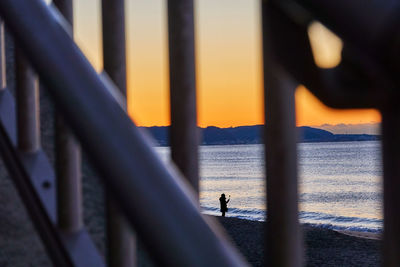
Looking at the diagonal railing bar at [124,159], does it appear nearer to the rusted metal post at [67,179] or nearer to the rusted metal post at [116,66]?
the rusted metal post at [116,66]

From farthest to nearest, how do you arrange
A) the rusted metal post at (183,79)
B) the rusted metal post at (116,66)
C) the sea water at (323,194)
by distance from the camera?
the sea water at (323,194), the rusted metal post at (116,66), the rusted metal post at (183,79)

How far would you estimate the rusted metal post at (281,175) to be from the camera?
0.67 meters

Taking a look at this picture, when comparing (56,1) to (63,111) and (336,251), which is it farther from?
(336,251)

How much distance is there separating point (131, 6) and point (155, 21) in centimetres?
22

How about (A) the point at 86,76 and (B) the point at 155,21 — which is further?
(B) the point at 155,21

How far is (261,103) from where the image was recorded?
721mm

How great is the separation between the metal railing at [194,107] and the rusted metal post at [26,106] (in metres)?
1.09

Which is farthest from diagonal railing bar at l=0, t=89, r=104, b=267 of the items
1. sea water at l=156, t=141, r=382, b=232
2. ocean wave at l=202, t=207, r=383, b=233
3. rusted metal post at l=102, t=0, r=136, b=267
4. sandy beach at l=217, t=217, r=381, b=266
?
ocean wave at l=202, t=207, r=383, b=233

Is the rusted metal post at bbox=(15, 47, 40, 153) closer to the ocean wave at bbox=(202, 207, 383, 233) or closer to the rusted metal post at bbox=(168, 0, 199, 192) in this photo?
the rusted metal post at bbox=(168, 0, 199, 192)

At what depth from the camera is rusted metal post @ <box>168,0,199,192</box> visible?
0.96 m

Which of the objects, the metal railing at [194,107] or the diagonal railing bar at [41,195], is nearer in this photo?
the metal railing at [194,107]

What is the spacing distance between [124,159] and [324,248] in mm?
20431

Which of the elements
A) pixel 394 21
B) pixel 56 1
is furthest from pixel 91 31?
pixel 394 21

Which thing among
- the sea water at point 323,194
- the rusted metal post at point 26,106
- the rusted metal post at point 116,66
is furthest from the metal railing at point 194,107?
the sea water at point 323,194
